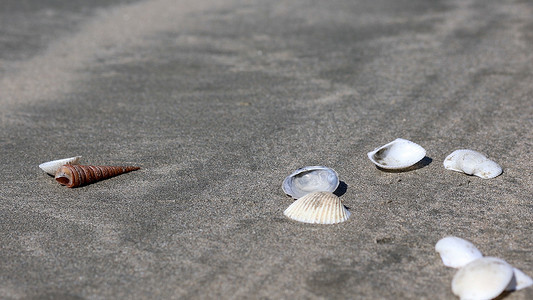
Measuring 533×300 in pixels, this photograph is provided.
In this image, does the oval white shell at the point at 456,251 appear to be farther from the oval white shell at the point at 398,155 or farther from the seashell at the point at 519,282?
the oval white shell at the point at 398,155

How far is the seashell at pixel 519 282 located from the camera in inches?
110

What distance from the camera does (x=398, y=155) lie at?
4191mm

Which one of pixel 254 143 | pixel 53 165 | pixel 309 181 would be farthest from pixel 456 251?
pixel 53 165

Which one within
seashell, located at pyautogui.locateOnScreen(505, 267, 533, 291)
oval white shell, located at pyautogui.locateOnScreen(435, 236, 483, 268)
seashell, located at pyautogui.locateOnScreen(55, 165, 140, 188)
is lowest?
seashell, located at pyautogui.locateOnScreen(505, 267, 533, 291)

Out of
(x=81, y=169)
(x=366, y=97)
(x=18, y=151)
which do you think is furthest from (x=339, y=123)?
(x=18, y=151)

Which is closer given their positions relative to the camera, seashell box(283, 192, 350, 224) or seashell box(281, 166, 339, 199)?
seashell box(283, 192, 350, 224)

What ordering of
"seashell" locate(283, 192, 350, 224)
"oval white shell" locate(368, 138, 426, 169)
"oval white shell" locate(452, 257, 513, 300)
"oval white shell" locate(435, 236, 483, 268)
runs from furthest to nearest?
1. "oval white shell" locate(368, 138, 426, 169)
2. "seashell" locate(283, 192, 350, 224)
3. "oval white shell" locate(435, 236, 483, 268)
4. "oval white shell" locate(452, 257, 513, 300)

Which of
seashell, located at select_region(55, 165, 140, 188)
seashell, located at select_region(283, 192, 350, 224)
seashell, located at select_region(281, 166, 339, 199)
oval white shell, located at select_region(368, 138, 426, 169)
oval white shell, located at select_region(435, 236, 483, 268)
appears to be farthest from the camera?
oval white shell, located at select_region(368, 138, 426, 169)

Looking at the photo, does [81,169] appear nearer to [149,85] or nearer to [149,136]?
[149,136]

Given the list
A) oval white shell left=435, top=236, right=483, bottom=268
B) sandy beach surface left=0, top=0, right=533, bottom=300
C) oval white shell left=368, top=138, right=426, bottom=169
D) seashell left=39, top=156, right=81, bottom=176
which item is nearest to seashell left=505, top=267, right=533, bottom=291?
sandy beach surface left=0, top=0, right=533, bottom=300

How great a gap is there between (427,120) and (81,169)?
9.38ft

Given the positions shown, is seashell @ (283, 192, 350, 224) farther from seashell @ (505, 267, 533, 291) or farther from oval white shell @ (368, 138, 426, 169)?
seashell @ (505, 267, 533, 291)

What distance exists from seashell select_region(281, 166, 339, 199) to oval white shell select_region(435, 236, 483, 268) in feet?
2.80

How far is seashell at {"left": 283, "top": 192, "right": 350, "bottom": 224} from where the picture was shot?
11.3 feet
